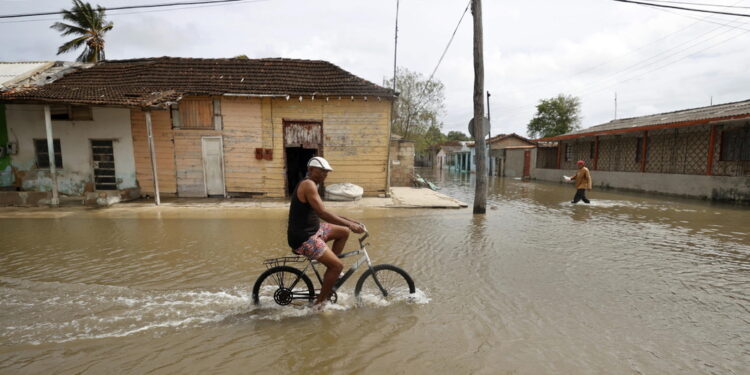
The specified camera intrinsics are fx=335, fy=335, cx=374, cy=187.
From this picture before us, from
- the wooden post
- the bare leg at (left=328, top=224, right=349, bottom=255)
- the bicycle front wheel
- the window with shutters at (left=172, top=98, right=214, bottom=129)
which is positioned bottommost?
the bicycle front wheel

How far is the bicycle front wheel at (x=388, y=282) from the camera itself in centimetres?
401

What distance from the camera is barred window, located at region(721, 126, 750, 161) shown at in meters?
13.9

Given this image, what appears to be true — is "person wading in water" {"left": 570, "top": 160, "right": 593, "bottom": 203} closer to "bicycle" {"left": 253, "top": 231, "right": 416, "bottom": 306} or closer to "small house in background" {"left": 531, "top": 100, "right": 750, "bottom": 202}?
"small house in background" {"left": 531, "top": 100, "right": 750, "bottom": 202}

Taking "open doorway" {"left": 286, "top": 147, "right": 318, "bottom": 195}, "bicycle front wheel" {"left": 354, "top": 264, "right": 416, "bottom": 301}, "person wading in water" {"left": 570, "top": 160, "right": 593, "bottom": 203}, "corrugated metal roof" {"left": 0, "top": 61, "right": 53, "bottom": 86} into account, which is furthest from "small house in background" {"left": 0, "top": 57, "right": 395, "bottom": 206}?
"bicycle front wheel" {"left": 354, "top": 264, "right": 416, "bottom": 301}

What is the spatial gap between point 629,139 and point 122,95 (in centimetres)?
2560

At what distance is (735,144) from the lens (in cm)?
1429

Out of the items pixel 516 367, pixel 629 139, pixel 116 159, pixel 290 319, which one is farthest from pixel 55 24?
pixel 629 139

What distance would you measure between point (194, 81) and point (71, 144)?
5.14 metres

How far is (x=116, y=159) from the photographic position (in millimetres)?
13047

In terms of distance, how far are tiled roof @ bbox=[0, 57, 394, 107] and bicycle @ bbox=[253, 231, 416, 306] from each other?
970cm

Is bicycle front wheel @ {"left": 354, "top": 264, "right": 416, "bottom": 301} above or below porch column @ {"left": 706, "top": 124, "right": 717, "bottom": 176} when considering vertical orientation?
below

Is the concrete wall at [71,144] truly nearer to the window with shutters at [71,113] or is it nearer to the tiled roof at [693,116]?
the window with shutters at [71,113]

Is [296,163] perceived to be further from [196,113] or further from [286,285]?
[286,285]

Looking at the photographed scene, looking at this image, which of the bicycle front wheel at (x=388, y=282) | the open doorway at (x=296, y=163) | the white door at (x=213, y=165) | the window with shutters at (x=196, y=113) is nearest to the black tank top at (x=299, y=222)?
the bicycle front wheel at (x=388, y=282)
